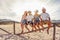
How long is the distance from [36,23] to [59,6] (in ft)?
1.55

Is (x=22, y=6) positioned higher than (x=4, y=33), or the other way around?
(x=22, y=6)

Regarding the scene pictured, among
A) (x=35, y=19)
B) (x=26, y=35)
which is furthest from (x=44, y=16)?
(x=26, y=35)

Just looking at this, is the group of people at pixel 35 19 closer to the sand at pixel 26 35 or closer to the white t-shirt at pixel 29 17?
the white t-shirt at pixel 29 17

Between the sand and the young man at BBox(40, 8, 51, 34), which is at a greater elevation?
the young man at BBox(40, 8, 51, 34)

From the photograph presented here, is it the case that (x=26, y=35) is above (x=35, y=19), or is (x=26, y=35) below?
below

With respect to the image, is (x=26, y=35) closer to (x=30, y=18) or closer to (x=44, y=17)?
(x=30, y=18)

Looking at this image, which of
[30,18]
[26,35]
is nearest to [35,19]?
[30,18]

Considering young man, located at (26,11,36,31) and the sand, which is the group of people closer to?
young man, located at (26,11,36,31)

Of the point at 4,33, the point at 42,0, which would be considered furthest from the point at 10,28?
the point at 42,0

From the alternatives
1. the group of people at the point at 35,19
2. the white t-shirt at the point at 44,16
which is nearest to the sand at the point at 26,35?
the group of people at the point at 35,19

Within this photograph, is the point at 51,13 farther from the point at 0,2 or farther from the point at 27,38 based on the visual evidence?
the point at 0,2

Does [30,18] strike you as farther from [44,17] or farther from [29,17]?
[44,17]

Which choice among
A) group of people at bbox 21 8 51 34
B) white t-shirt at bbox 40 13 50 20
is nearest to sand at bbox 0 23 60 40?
group of people at bbox 21 8 51 34

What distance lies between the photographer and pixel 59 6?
3908 millimetres
